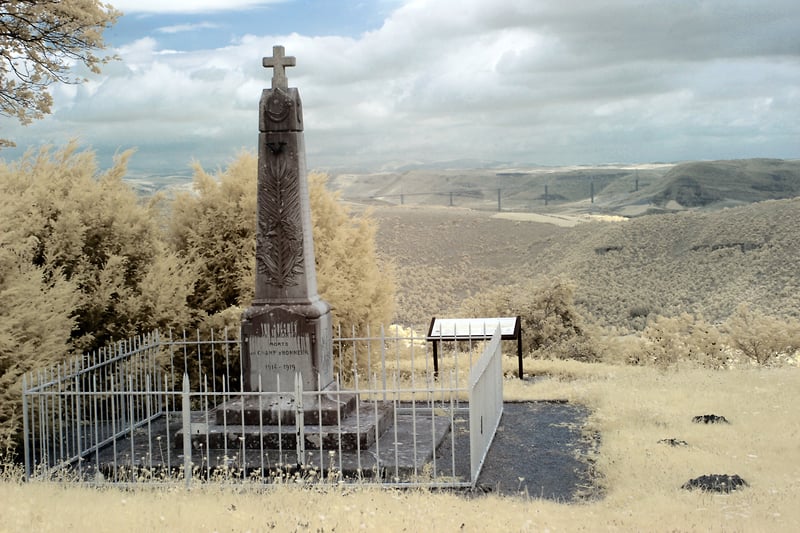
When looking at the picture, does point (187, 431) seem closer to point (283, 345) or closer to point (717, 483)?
point (283, 345)

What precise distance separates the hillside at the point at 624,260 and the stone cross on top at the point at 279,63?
94.7 ft

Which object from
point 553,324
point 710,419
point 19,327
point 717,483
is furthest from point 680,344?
point 19,327

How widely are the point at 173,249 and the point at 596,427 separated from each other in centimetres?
856

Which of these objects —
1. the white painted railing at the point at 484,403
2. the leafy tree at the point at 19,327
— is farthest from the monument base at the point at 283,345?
the leafy tree at the point at 19,327

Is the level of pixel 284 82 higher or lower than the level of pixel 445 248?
higher

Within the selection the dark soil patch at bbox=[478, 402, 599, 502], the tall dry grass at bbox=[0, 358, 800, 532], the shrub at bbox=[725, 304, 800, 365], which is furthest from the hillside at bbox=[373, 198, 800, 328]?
the tall dry grass at bbox=[0, 358, 800, 532]

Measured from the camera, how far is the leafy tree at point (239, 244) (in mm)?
16203

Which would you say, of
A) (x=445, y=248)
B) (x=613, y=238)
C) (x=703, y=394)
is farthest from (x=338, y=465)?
(x=445, y=248)

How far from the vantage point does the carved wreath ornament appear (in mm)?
11102

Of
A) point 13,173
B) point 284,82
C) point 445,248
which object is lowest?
point 445,248

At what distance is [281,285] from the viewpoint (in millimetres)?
11156

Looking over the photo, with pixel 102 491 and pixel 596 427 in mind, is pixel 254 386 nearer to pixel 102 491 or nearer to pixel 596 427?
pixel 102 491

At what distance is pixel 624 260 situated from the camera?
55750 millimetres

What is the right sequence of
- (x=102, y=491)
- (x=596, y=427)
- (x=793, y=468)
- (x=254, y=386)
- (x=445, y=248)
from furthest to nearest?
(x=445, y=248) → (x=596, y=427) → (x=254, y=386) → (x=793, y=468) → (x=102, y=491)
